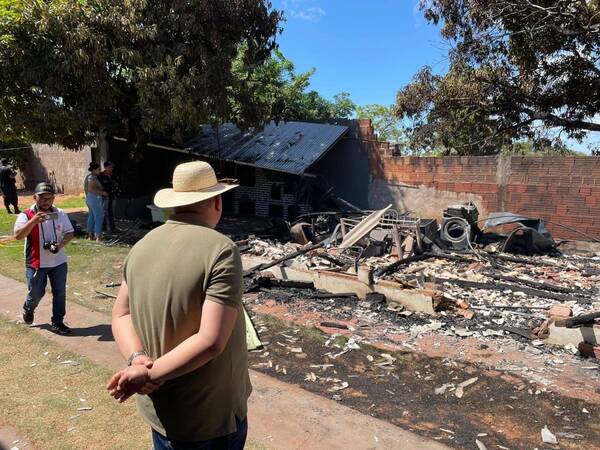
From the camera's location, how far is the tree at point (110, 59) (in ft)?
29.4

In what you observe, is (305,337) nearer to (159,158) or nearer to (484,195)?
(484,195)

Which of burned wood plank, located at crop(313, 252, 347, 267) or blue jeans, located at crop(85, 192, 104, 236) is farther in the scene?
blue jeans, located at crop(85, 192, 104, 236)

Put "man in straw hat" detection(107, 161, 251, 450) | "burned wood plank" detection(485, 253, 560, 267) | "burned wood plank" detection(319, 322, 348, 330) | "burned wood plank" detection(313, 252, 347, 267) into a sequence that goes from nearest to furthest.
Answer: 1. "man in straw hat" detection(107, 161, 251, 450)
2. "burned wood plank" detection(319, 322, 348, 330)
3. "burned wood plank" detection(313, 252, 347, 267)
4. "burned wood plank" detection(485, 253, 560, 267)

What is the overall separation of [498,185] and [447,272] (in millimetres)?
4167

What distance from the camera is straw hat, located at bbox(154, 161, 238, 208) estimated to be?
180cm

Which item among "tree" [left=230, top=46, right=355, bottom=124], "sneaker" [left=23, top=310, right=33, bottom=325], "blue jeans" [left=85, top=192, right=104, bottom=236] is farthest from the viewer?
"tree" [left=230, top=46, right=355, bottom=124]

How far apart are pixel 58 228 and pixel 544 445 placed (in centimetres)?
491

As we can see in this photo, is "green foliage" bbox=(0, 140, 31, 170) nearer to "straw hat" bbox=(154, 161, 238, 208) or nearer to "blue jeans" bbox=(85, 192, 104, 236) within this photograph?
"blue jeans" bbox=(85, 192, 104, 236)

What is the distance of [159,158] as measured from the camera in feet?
51.7

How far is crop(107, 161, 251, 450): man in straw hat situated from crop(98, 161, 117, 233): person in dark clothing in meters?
9.87

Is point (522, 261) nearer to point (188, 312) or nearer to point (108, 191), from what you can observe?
point (188, 312)

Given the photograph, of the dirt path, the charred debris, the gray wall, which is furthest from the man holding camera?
the gray wall

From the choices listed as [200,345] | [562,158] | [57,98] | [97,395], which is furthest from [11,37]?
[562,158]

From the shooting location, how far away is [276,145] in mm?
13812
